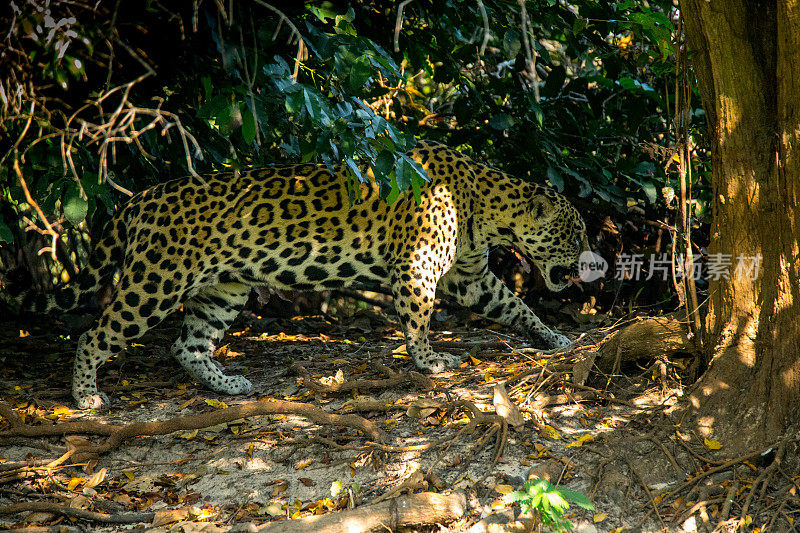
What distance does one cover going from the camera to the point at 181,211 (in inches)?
220

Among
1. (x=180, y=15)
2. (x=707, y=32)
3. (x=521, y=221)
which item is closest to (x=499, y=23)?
(x=521, y=221)

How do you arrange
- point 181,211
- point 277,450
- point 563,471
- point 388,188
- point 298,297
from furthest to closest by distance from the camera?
point 298,297
point 181,211
point 388,188
point 277,450
point 563,471

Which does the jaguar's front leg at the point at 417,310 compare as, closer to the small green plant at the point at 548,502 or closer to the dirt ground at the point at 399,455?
the dirt ground at the point at 399,455

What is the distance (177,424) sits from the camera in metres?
4.76

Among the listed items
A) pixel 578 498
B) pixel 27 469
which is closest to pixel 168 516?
pixel 27 469

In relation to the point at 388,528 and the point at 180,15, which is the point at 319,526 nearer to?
the point at 388,528

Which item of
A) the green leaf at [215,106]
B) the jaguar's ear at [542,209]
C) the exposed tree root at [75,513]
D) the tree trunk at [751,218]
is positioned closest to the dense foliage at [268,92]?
the green leaf at [215,106]

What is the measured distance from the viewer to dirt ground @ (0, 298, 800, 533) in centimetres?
368

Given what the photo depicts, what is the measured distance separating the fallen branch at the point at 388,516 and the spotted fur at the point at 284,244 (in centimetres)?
224

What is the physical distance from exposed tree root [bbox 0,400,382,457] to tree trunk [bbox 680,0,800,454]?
6.88 ft

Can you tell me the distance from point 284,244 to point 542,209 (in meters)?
2.12

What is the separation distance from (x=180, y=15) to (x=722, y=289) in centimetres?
320

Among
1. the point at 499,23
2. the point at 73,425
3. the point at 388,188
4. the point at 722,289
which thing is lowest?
the point at 73,425

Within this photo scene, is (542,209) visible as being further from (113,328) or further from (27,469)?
(27,469)
